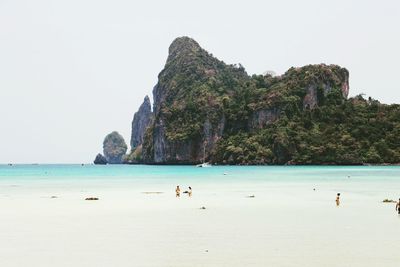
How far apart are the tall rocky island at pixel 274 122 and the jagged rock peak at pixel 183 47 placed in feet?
44.9

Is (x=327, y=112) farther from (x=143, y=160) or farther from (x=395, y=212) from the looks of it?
(x=395, y=212)

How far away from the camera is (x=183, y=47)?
7411 inches

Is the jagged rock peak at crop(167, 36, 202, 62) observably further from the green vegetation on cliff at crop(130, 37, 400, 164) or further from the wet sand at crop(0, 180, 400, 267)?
the wet sand at crop(0, 180, 400, 267)

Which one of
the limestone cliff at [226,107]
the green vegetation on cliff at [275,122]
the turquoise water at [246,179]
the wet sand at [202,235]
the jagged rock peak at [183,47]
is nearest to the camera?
the wet sand at [202,235]

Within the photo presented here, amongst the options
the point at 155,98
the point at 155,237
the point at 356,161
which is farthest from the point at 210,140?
the point at 155,237

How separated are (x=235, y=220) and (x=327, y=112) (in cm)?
11795

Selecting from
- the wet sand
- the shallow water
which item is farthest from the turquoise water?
the wet sand

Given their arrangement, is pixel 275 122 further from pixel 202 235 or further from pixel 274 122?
pixel 202 235

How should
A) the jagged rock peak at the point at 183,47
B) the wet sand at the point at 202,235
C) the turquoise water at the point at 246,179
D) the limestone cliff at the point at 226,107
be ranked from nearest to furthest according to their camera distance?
the wet sand at the point at 202,235, the turquoise water at the point at 246,179, the limestone cliff at the point at 226,107, the jagged rock peak at the point at 183,47

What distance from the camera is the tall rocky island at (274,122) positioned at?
124m

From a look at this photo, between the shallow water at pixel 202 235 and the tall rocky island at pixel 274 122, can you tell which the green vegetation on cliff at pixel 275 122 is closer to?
the tall rocky island at pixel 274 122

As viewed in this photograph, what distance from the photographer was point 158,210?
86.8ft

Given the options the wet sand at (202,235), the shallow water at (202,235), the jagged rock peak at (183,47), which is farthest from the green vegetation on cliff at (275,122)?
the wet sand at (202,235)

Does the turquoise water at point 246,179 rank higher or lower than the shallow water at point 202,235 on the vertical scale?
higher
